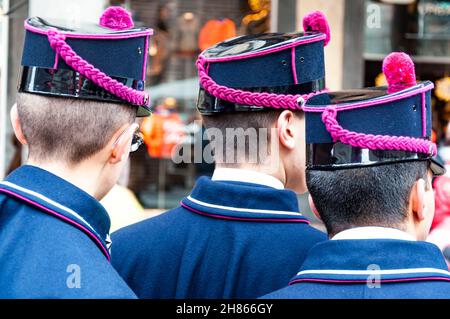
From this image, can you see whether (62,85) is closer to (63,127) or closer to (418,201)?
(63,127)

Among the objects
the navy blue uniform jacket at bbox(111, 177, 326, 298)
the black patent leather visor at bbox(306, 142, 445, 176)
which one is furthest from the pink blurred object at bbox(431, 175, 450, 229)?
the black patent leather visor at bbox(306, 142, 445, 176)

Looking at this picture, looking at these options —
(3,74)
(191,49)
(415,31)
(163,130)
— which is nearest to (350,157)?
(3,74)

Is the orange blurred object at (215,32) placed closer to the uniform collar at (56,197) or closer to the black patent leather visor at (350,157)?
the black patent leather visor at (350,157)

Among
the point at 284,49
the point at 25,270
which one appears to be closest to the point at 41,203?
the point at 25,270

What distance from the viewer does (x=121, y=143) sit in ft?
5.63

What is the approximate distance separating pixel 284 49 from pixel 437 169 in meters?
0.57

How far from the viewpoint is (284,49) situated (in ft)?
7.09

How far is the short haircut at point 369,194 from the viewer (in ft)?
5.49

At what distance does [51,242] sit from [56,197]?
11 centimetres

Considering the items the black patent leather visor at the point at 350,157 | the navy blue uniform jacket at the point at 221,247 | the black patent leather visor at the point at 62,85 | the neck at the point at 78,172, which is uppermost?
the black patent leather visor at the point at 62,85

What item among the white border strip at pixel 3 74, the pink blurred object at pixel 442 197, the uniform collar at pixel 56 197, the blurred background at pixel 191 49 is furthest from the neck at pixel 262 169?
the blurred background at pixel 191 49

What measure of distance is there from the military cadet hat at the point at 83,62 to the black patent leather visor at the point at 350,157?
1.40 feet

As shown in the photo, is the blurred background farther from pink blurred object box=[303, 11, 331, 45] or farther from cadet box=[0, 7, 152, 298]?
cadet box=[0, 7, 152, 298]

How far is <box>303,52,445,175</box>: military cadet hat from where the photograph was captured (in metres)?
1.70
